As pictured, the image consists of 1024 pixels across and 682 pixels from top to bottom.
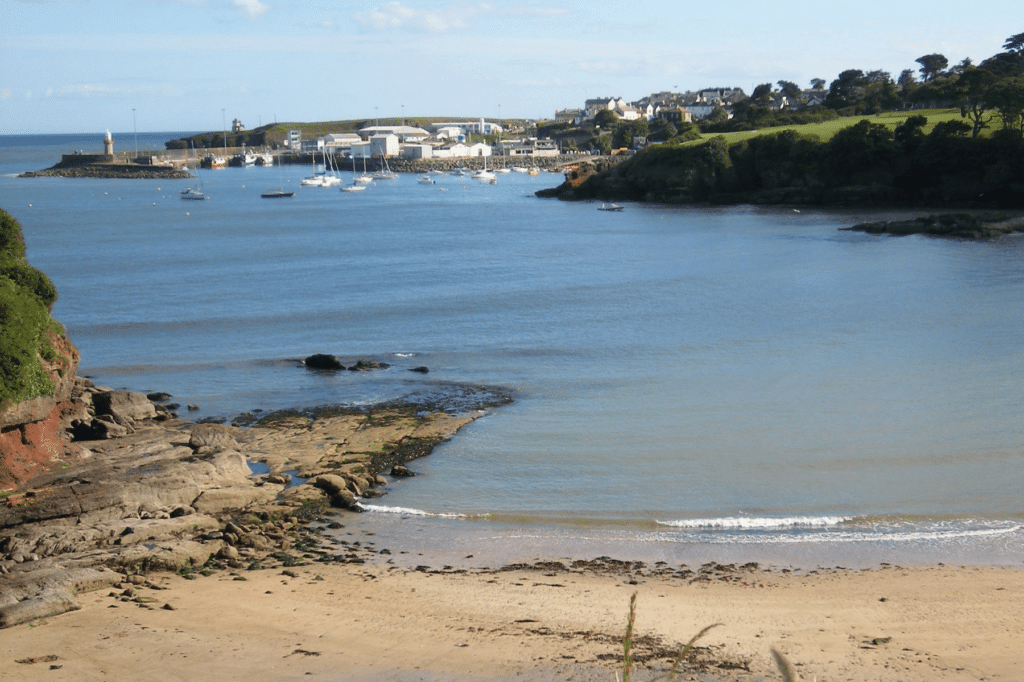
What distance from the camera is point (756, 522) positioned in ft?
50.7

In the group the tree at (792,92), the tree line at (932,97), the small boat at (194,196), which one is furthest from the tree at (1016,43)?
the small boat at (194,196)

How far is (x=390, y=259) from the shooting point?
51531 mm

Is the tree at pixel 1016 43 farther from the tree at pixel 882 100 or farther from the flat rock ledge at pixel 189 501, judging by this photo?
the flat rock ledge at pixel 189 501


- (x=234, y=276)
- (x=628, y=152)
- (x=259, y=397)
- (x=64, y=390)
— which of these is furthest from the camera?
(x=628, y=152)

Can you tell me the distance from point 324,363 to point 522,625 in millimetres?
15943

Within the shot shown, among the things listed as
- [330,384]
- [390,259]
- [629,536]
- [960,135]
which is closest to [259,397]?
[330,384]

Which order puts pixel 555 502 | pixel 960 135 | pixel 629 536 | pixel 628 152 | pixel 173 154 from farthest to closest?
pixel 173 154, pixel 628 152, pixel 960 135, pixel 555 502, pixel 629 536

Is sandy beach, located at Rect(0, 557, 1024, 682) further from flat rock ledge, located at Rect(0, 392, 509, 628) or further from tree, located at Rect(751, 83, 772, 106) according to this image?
tree, located at Rect(751, 83, 772, 106)

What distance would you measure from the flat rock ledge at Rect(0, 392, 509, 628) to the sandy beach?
51cm

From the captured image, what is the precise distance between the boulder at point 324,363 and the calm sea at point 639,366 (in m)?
0.77

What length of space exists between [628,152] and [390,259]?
79301mm

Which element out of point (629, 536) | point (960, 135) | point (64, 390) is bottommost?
point (629, 536)

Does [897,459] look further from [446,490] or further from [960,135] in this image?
[960,135]

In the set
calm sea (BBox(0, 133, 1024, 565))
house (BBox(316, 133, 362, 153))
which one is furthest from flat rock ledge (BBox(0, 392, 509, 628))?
house (BBox(316, 133, 362, 153))
